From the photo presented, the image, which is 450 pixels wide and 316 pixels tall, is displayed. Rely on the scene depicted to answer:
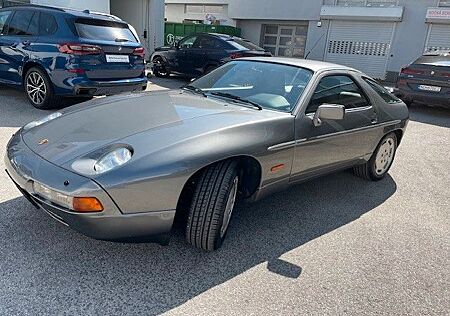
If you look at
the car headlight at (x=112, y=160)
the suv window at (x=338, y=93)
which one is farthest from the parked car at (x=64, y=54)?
the car headlight at (x=112, y=160)

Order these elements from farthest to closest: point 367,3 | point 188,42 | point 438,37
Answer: point 367,3 → point 438,37 → point 188,42

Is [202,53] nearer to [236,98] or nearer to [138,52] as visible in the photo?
[138,52]

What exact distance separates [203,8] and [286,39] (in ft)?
19.5

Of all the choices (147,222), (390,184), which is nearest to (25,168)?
(147,222)

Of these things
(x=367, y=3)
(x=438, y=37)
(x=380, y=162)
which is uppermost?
(x=367, y=3)

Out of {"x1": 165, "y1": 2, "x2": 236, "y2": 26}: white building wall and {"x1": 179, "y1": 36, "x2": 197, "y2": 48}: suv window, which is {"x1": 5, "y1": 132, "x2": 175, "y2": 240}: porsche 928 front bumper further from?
{"x1": 165, "y1": 2, "x2": 236, "y2": 26}: white building wall

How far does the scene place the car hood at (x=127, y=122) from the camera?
236cm

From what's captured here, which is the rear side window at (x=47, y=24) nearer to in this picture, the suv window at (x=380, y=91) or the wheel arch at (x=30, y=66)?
the wheel arch at (x=30, y=66)

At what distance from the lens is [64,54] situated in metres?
5.51

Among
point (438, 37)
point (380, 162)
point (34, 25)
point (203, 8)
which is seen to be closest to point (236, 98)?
point (380, 162)

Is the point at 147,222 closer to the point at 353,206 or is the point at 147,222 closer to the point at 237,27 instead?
the point at 353,206

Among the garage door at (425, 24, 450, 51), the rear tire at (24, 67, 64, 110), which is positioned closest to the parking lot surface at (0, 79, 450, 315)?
the rear tire at (24, 67, 64, 110)

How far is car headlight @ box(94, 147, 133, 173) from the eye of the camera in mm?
2135

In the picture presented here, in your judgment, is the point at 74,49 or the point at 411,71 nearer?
the point at 74,49
